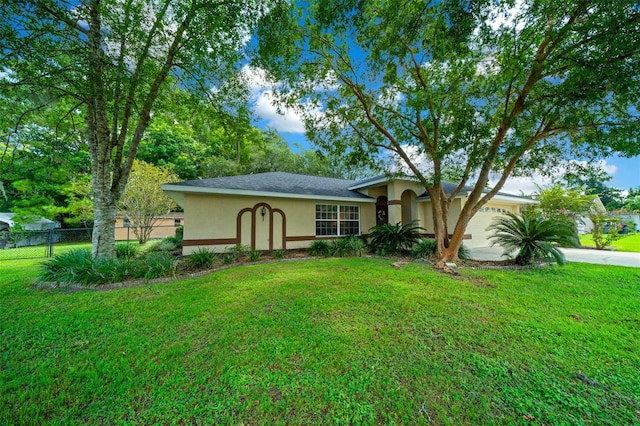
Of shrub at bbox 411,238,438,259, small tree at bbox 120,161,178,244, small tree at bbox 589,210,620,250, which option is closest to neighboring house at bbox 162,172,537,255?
shrub at bbox 411,238,438,259

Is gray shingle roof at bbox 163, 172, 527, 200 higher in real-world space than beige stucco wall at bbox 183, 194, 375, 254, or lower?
higher

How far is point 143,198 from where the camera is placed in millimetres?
14477

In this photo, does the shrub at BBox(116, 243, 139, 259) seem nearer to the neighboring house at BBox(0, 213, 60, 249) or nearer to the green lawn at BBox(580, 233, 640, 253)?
the neighboring house at BBox(0, 213, 60, 249)

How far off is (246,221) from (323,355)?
7607mm

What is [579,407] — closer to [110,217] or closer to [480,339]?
[480,339]

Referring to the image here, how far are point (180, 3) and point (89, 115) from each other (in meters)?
3.76

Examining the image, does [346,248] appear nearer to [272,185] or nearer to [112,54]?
[272,185]

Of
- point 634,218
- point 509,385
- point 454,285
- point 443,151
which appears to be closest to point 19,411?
point 509,385

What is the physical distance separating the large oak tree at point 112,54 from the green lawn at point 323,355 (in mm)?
3937

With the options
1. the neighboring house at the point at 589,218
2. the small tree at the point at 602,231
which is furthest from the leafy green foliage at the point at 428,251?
the neighboring house at the point at 589,218

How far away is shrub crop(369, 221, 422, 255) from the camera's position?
972cm

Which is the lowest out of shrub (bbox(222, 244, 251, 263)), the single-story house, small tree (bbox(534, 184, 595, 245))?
shrub (bbox(222, 244, 251, 263))

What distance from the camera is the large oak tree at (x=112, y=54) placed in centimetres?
452

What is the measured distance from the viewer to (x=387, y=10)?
19.7 feet
